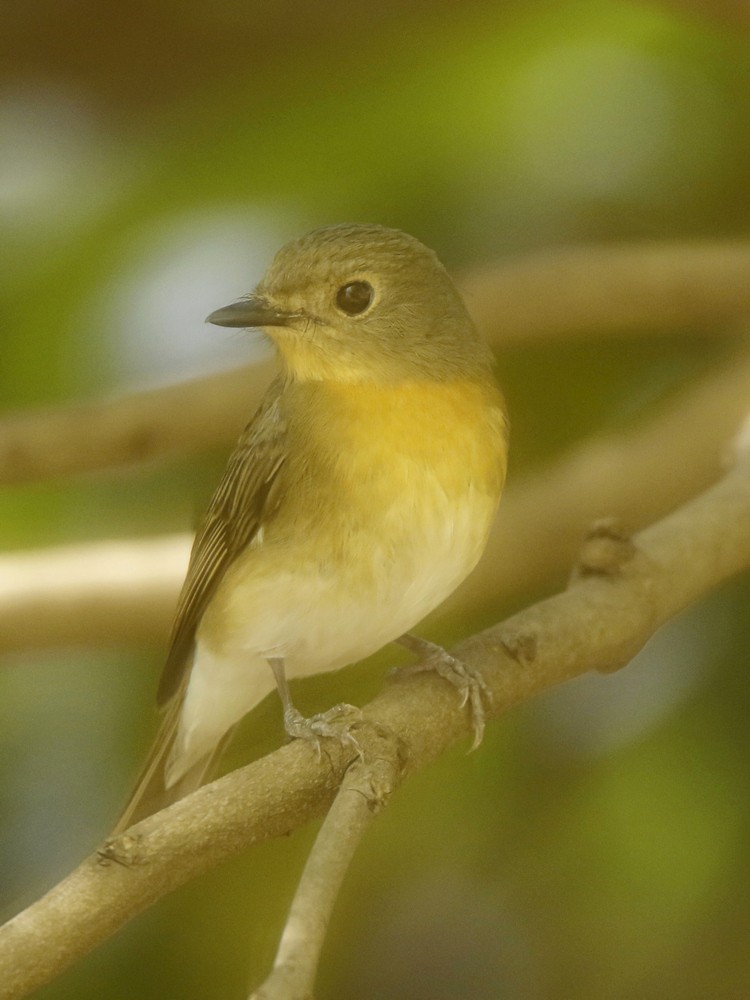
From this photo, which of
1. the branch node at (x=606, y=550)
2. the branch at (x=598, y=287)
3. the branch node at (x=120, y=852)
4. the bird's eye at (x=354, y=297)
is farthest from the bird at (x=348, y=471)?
the branch at (x=598, y=287)

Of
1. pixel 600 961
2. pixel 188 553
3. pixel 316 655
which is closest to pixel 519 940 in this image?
pixel 600 961

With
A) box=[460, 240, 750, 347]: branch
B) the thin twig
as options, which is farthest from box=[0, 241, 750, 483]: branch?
Result: the thin twig

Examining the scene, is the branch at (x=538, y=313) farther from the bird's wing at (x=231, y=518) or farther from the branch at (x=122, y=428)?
the bird's wing at (x=231, y=518)

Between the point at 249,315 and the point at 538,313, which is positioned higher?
the point at 538,313

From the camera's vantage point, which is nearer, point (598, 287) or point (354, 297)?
point (354, 297)

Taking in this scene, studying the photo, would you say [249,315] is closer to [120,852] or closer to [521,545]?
[120,852]

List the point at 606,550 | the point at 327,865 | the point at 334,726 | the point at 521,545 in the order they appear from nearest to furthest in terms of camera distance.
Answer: the point at 327,865, the point at 334,726, the point at 606,550, the point at 521,545

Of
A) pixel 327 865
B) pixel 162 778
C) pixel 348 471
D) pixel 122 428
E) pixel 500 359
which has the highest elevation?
pixel 500 359

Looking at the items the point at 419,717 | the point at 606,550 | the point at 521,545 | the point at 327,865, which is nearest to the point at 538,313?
the point at 521,545
